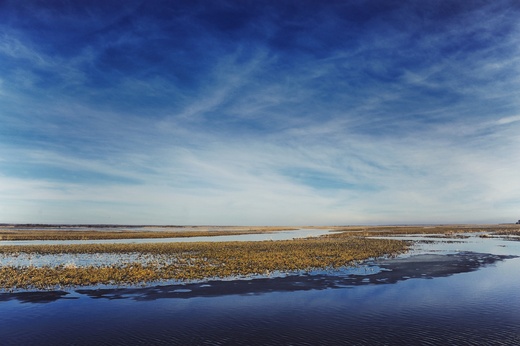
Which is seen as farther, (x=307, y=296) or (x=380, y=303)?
(x=307, y=296)

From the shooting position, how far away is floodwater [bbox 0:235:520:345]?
→ 15.7 metres

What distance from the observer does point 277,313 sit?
1942cm

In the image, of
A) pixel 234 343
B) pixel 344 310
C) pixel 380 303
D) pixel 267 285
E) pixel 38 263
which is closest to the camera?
pixel 234 343

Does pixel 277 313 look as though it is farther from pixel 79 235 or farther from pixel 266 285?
pixel 79 235

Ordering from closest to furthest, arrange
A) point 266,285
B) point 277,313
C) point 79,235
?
point 277,313 → point 266,285 → point 79,235

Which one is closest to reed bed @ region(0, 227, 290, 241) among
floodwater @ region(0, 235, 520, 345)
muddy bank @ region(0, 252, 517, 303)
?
muddy bank @ region(0, 252, 517, 303)

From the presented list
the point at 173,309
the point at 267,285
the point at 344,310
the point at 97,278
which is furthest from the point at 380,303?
the point at 97,278

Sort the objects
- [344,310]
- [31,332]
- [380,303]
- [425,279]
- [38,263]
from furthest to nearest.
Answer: [38,263], [425,279], [380,303], [344,310], [31,332]

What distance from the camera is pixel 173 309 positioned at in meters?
19.9

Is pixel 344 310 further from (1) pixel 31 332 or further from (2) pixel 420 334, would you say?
(1) pixel 31 332

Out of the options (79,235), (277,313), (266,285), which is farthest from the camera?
(79,235)

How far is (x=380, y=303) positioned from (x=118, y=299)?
53.2ft

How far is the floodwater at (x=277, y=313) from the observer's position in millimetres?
15680

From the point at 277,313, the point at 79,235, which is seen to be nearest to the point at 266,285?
the point at 277,313
